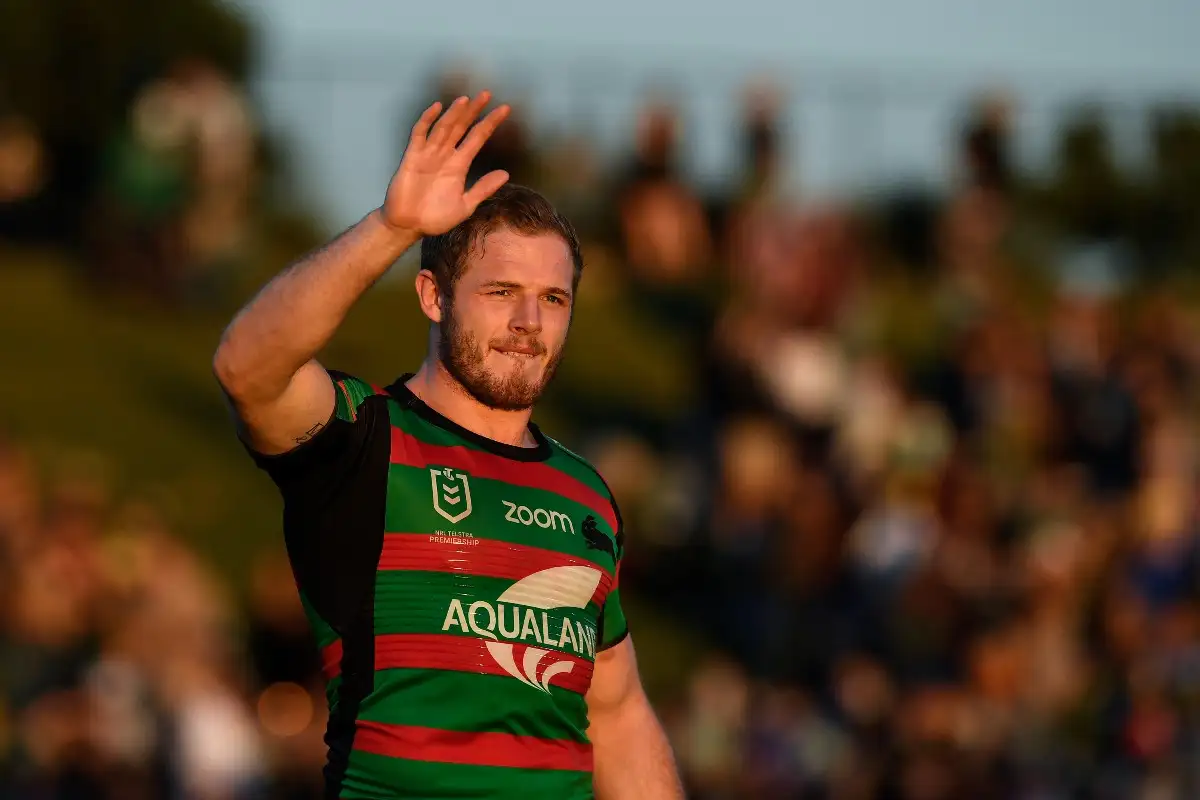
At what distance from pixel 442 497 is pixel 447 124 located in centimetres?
82

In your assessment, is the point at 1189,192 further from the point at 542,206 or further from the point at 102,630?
the point at 542,206

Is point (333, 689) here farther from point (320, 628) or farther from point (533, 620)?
point (533, 620)

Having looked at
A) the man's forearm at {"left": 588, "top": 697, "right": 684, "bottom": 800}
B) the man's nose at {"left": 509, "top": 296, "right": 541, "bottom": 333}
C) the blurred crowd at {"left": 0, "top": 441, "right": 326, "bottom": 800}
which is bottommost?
the blurred crowd at {"left": 0, "top": 441, "right": 326, "bottom": 800}

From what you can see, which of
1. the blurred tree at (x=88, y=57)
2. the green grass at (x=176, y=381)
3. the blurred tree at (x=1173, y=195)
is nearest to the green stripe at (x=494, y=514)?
the green grass at (x=176, y=381)

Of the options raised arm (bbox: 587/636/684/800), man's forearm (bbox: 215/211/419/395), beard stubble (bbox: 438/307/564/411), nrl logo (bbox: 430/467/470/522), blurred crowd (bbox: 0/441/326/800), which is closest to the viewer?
man's forearm (bbox: 215/211/419/395)

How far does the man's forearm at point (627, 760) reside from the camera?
479 cm

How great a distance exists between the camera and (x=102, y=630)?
1184 cm

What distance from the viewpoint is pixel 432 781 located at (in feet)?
13.6

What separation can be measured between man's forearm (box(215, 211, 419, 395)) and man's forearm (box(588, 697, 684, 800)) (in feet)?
4.37

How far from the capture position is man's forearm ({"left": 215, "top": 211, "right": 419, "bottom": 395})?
397 centimetres

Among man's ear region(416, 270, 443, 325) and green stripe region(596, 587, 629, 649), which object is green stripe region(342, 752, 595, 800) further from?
man's ear region(416, 270, 443, 325)

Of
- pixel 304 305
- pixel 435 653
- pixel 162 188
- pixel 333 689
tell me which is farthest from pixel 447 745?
pixel 162 188

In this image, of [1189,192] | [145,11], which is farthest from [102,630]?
[1189,192]

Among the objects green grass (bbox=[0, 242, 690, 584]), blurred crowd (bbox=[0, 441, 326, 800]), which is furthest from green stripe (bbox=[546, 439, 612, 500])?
green grass (bbox=[0, 242, 690, 584])
